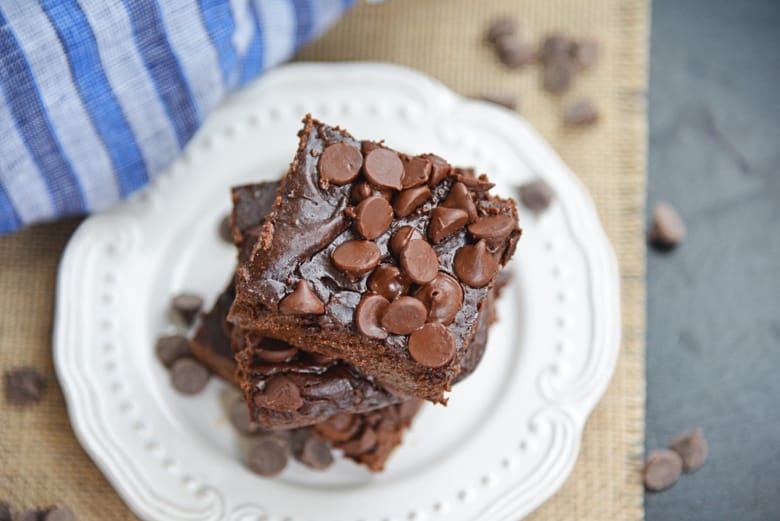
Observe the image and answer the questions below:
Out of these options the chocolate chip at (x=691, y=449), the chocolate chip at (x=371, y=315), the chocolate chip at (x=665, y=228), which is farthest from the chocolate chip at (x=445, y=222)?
the chocolate chip at (x=691, y=449)

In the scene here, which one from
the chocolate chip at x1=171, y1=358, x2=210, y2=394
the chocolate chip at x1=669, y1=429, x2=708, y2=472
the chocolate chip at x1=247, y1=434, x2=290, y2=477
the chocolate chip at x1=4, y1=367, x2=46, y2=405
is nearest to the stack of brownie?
the chocolate chip at x1=247, y1=434, x2=290, y2=477

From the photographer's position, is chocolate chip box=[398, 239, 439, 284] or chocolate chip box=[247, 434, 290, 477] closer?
chocolate chip box=[398, 239, 439, 284]

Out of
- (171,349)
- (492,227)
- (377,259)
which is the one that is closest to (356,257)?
(377,259)

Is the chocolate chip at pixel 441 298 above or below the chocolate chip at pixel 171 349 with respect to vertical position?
above

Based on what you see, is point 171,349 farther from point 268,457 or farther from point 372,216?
point 372,216

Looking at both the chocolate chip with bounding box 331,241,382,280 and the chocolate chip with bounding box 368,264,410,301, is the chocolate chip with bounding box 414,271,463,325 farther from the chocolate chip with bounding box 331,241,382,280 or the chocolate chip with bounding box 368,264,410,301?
the chocolate chip with bounding box 331,241,382,280

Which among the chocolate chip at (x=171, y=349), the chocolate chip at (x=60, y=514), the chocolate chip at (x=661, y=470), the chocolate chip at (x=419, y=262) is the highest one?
the chocolate chip at (x=419, y=262)

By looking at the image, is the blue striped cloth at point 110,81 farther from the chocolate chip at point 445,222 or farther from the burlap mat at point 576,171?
the chocolate chip at point 445,222
